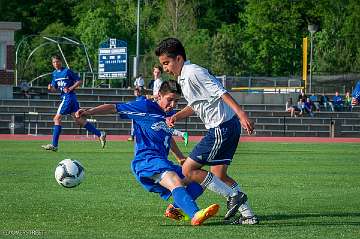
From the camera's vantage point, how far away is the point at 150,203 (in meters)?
13.1

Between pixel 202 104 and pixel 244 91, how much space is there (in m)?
43.7

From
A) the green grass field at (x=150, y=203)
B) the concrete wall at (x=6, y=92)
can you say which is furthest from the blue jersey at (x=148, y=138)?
the concrete wall at (x=6, y=92)

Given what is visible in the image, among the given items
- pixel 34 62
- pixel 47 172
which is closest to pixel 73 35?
pixel 34 62

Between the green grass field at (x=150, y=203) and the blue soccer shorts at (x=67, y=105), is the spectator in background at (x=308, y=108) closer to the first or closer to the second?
the blue soccer shorts at (x=67, y=105)

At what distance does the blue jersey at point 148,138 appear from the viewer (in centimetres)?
1094

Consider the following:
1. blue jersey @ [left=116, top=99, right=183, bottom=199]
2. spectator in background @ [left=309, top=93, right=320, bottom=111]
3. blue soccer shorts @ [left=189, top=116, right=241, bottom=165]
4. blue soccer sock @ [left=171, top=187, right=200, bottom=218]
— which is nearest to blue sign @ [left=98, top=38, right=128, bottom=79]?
spectator in background @ [left=309, top=93, right=320, bottom=111]

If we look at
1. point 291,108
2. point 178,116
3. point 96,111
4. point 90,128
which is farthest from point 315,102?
point 96,111

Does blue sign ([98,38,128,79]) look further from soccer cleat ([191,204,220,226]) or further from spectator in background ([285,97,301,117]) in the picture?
soccer cleat ([191,204,220,226])

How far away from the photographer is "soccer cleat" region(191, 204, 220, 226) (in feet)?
33.2

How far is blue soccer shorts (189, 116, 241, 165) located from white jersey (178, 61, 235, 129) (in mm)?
78

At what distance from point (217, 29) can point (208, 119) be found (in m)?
72.0

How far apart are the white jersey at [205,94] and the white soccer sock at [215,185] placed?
0.54m

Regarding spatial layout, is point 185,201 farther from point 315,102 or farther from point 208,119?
point 315,102

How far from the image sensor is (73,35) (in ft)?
253
